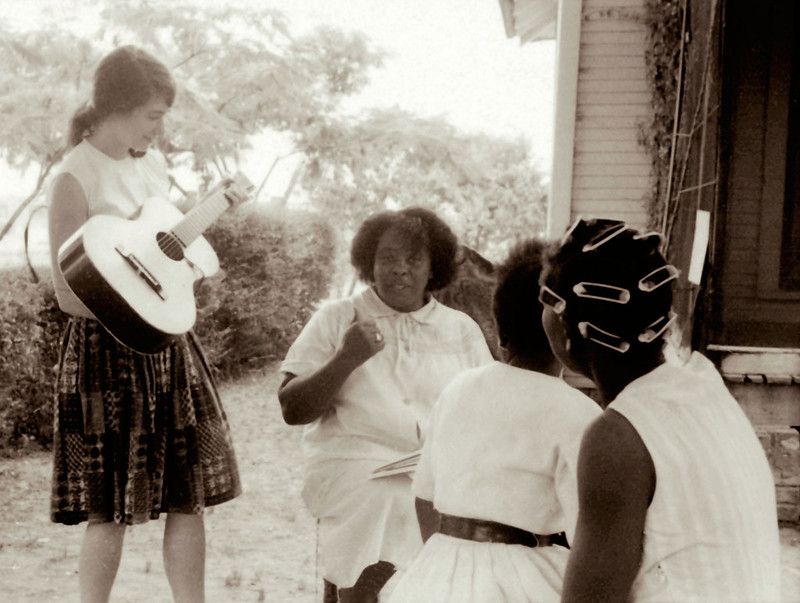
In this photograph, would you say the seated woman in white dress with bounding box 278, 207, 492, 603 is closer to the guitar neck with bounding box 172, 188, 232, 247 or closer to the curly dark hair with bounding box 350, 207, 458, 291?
the curly dark hair with bounding box 350, 207, 458, 291

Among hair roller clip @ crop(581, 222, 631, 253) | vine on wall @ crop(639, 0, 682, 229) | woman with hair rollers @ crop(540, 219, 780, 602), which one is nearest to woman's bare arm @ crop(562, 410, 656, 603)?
woman with hair rollers @ crop(540, 219, 780, 602)

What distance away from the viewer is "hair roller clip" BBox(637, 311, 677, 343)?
178cm

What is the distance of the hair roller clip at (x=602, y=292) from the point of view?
1.76 m

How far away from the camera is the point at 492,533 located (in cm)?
220

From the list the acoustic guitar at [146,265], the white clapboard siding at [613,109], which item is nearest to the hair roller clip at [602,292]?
the acoustic guitar at [146,265]

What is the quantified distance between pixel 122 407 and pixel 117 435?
9 centimetres

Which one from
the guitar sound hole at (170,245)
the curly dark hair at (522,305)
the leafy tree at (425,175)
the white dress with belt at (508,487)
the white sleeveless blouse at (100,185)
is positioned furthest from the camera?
the leafy tree at (425,175)

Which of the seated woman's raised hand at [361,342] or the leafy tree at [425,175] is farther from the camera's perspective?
the leafy tree at [425,175]

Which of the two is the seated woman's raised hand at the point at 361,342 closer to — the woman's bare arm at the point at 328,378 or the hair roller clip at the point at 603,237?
the woman's bare arm at the point at 328,378

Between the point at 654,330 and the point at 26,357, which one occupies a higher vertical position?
the point at 654,330

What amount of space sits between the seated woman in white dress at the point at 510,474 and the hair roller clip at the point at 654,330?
456 millimetres

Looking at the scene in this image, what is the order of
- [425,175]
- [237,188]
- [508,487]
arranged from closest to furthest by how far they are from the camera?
[508,487], [237,188], [425,175]

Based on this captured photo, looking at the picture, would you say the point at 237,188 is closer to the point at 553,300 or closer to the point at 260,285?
the point at 553,300

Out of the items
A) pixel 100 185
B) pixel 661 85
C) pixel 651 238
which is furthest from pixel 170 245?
pixel 661 85
